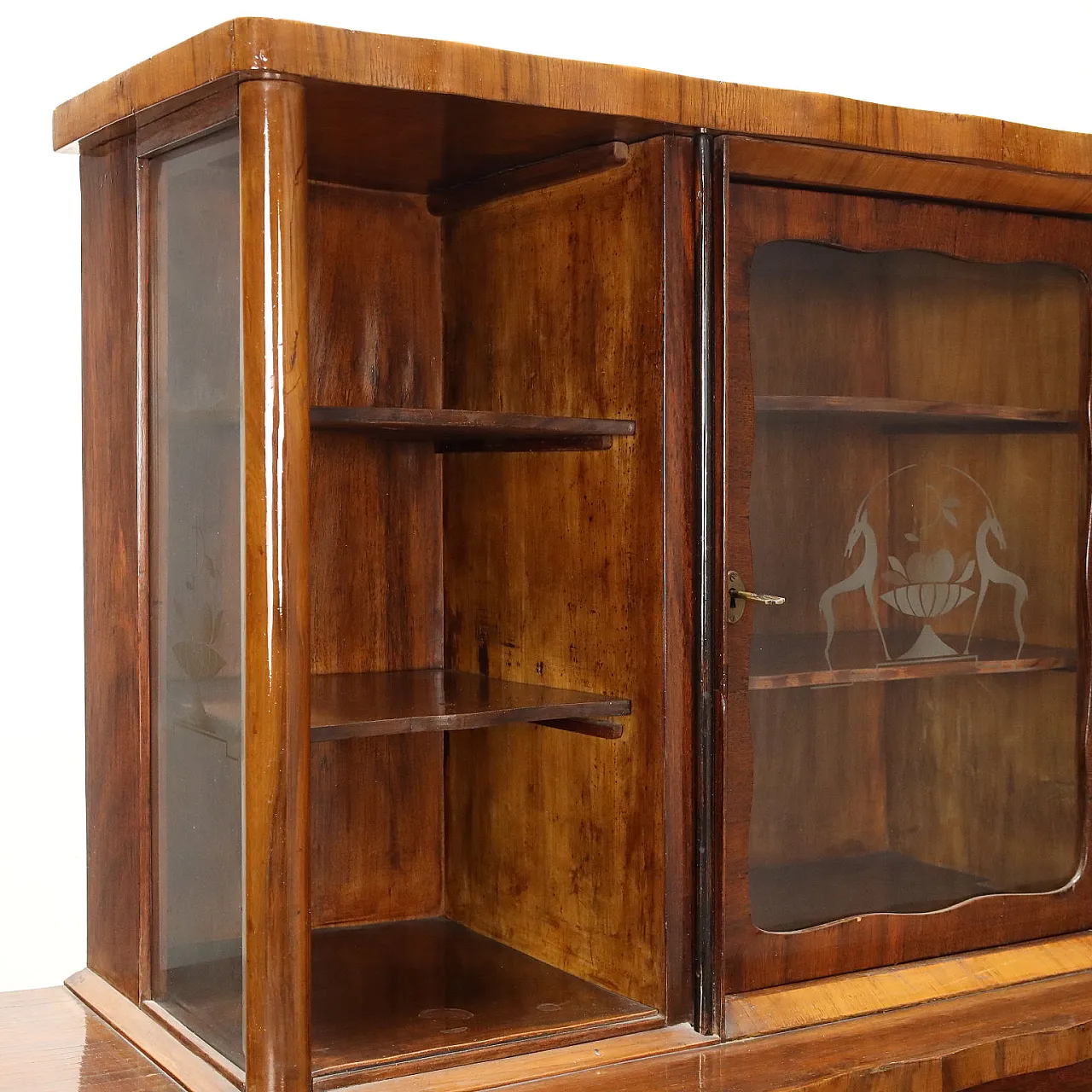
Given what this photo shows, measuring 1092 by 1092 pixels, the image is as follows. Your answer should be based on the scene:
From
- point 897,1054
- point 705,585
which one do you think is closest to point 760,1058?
point 897,1054

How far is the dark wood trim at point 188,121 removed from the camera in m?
1.53

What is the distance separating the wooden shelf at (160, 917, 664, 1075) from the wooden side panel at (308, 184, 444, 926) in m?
0.11

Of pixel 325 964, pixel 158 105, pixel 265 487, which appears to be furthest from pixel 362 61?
pixel 325 964

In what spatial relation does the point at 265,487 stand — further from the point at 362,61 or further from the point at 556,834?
the point at 556,834

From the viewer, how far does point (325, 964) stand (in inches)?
77.5

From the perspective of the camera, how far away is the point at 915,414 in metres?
1.94

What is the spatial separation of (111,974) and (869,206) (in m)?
1.28

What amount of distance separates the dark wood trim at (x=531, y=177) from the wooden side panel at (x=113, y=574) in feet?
1.47

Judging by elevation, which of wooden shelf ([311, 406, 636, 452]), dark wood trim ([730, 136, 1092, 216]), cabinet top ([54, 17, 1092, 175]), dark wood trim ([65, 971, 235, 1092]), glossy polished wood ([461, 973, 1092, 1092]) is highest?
cabinet top ([54, 17, 1092, 175])

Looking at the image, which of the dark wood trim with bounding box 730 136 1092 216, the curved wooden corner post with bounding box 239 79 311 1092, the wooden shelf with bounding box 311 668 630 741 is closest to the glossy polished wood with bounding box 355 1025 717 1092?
the curved wooden corner post with bounding box 239 79 311 1092

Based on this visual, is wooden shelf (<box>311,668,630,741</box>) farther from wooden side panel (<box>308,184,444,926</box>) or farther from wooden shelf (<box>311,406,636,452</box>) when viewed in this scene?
wooden shelf (<box>311,406,636,452</box>)

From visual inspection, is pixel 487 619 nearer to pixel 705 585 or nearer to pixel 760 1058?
pixel 705 585

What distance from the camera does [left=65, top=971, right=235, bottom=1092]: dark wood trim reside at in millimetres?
1585

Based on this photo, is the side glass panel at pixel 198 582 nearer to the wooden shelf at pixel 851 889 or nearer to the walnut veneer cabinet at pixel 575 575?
the walnut veneer cabinet at pixel 575 575
